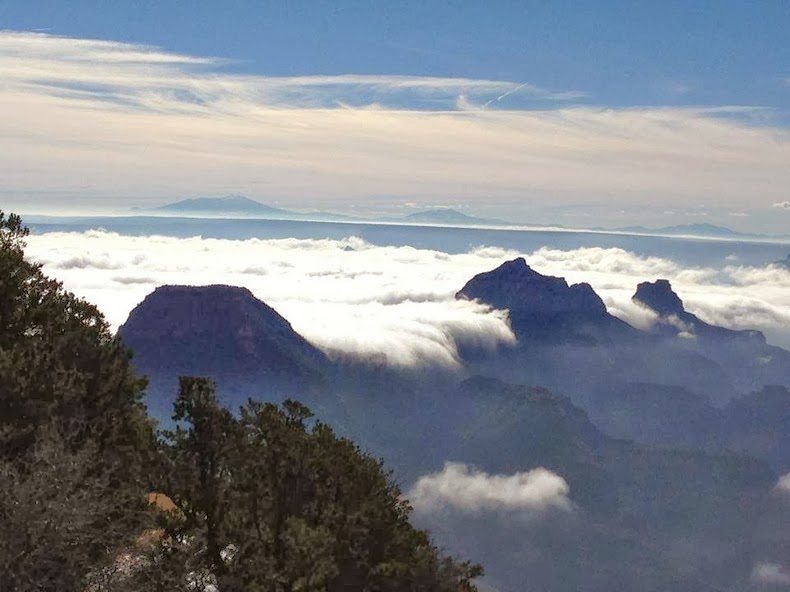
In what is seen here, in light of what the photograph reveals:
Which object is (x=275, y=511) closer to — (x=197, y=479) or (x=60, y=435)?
(x=197, y=479)

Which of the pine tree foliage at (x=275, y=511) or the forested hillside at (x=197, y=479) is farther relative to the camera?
the pine tree foliage at (x=275, y=511)

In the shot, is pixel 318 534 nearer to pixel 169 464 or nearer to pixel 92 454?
pixel 169 464

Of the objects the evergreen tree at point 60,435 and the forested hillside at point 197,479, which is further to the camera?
the forested hillside at point 197,479

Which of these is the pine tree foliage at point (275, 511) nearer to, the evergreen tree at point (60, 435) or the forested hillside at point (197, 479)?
the forested hillside at point (197, 479)

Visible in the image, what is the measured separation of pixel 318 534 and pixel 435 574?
6597 millimetres

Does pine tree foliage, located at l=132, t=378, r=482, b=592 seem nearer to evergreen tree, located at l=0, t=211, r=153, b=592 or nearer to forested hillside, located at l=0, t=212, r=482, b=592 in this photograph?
forested hillside, located at l=0, t=212, r=482, b=592

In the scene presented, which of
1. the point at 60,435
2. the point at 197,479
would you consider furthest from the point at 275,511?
the point at 60,435

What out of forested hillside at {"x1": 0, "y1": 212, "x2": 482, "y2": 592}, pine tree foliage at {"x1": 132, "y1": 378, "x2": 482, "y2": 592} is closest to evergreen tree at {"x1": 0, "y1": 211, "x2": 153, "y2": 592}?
forested hillside at {"x1": 0, "y1": 212, "x2": 482, "y2": 592}

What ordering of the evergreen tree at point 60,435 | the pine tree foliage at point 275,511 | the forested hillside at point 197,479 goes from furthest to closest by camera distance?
the pine tree foliage at point 275,511, the forested hillside at point 197,479, the evergreen tree at point 60,435

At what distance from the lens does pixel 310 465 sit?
1196 inches

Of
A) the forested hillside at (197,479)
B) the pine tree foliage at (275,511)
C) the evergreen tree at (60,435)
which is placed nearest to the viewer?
the evergreen tree at (60,435)

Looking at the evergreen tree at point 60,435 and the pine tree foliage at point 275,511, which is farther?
the pine tree foliage at point 275,511

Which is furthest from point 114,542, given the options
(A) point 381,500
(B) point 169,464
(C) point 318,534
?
(A) point 381,500

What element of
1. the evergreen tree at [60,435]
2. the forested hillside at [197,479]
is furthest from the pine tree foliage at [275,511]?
the evergreen tree at [60,435]
